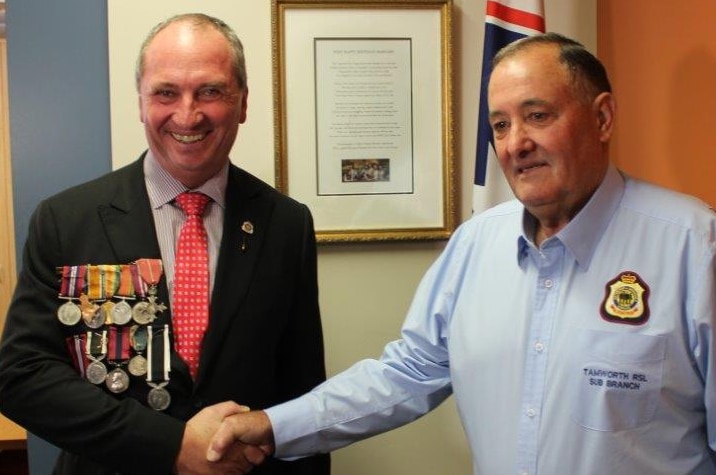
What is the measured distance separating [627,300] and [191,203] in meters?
0.88

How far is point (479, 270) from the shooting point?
4.47ft

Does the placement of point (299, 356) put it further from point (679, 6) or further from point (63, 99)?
point (679, 6)

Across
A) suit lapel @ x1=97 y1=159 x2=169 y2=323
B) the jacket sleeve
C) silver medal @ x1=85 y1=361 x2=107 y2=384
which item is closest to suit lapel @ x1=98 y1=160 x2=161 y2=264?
suit lapel @ x1=97 y1=159 x2=169 y2=323

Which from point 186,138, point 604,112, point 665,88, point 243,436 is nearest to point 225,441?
point 243,436

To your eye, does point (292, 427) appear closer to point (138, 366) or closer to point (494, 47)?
point (138, 366)

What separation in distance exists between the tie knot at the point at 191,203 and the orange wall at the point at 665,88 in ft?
3.83

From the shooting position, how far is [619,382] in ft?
3.60

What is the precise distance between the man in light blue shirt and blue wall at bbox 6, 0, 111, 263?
3.49ft

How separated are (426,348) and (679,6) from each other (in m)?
1.07

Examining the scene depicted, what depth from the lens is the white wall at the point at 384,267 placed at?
2.04 m

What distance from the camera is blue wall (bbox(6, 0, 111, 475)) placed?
1.97m

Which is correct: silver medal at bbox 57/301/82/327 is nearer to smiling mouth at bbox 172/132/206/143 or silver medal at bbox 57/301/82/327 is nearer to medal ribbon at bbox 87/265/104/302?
medal ribbon at bbox 87/265/104/302

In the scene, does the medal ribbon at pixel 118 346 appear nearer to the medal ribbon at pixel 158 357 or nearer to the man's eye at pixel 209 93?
the medal ribbon at pixel 158 357

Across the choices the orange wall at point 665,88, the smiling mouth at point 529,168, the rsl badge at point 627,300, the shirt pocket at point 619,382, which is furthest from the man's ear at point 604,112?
the orange wall at point 665,88
